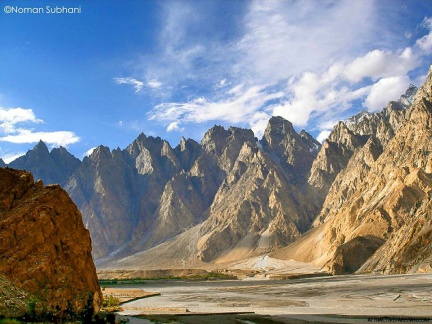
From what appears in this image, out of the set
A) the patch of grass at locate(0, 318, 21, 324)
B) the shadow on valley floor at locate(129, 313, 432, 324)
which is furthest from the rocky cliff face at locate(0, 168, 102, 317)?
the shadow on valley floor at locate(129, 313, 432, 324)

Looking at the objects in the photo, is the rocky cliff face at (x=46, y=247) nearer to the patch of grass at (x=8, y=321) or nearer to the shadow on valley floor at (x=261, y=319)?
the patch of grass at (x=8, y=321)

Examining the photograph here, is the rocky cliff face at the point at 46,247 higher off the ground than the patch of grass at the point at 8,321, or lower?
higher

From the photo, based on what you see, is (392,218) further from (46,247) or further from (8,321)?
(8,321)

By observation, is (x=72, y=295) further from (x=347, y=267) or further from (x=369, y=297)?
(x=347, y=267)

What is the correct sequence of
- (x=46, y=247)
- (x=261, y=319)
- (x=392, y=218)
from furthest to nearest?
(x=392, y=218), (x=261, y=319), (x=46, y=247)

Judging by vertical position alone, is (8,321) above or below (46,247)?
below

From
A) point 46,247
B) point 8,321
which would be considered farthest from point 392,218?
point 8,321

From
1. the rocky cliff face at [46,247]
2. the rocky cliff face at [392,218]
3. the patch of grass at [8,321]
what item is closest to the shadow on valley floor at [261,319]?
the rocky cliff face at [46,247]

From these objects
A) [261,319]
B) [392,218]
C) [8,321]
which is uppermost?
[392,218]

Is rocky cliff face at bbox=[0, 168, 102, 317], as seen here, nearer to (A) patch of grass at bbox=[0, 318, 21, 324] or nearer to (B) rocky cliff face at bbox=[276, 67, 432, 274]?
(A) patch of grass at bbox=[0, 318, 21, 324]
